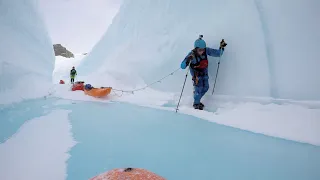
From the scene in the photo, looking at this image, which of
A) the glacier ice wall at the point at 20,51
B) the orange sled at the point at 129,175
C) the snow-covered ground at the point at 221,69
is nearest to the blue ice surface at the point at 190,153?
the snow-covered ground at the point at 221,69

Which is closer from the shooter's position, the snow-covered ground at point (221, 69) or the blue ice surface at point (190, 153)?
the blue ice surface at point (190, 153)

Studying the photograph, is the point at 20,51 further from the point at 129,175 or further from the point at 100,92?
the point at 129,175

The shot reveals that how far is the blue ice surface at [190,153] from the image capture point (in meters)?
2.16

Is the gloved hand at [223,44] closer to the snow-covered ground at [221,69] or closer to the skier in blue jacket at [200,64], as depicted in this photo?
the skier in blue jacket at [200,64]

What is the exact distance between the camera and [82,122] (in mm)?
4312

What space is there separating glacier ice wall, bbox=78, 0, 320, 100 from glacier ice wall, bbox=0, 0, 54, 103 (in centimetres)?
388

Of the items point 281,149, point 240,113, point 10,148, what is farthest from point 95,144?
point 240,113

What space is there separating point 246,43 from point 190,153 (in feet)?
11.0

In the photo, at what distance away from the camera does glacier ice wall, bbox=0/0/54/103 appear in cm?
698

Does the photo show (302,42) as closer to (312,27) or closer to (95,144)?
(312,27)

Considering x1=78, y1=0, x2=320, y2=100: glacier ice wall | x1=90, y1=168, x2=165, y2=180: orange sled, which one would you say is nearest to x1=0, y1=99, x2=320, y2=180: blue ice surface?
x1=90, y1=168, x2=165, y2=180: orange sled

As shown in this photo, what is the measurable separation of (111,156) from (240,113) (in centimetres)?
273

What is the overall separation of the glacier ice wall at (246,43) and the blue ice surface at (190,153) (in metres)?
1.36

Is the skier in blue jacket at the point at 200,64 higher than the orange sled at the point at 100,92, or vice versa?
the skier in blue jacket at the point at 200,64
